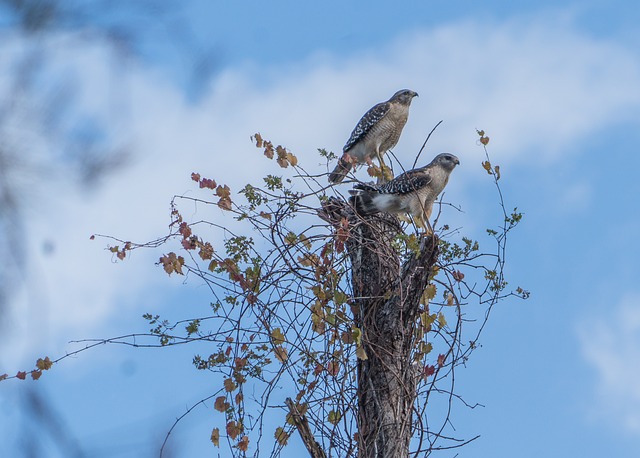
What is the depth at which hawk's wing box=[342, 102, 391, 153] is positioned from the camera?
31.4ft

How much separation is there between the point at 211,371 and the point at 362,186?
180cm

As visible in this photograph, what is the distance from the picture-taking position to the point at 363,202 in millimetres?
6047

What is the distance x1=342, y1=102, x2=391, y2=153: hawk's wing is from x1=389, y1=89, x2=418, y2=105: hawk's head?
0.67 feet

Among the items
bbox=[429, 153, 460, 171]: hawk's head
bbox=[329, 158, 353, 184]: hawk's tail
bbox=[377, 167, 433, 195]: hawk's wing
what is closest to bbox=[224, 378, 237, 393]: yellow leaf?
bbox=[329, 158, 353, 184]: hawk's tail

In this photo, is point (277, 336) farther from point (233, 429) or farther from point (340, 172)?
point (340, 172)

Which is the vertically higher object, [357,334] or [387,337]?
[387,337]

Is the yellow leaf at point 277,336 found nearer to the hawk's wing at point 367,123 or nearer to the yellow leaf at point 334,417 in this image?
the yellow leaf at point 334,417

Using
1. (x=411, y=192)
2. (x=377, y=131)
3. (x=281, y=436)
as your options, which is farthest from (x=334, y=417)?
(x=377, y=131)

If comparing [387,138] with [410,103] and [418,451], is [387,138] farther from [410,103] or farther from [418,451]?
[418,451]

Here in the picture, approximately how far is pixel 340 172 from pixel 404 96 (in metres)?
4.06

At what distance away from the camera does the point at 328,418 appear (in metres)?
4.96

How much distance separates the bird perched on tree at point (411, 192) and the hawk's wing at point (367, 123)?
5.98ft

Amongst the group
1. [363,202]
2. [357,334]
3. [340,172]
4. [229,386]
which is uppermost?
[340,172]

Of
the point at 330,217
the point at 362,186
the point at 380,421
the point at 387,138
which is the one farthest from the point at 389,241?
the point at 387,138
